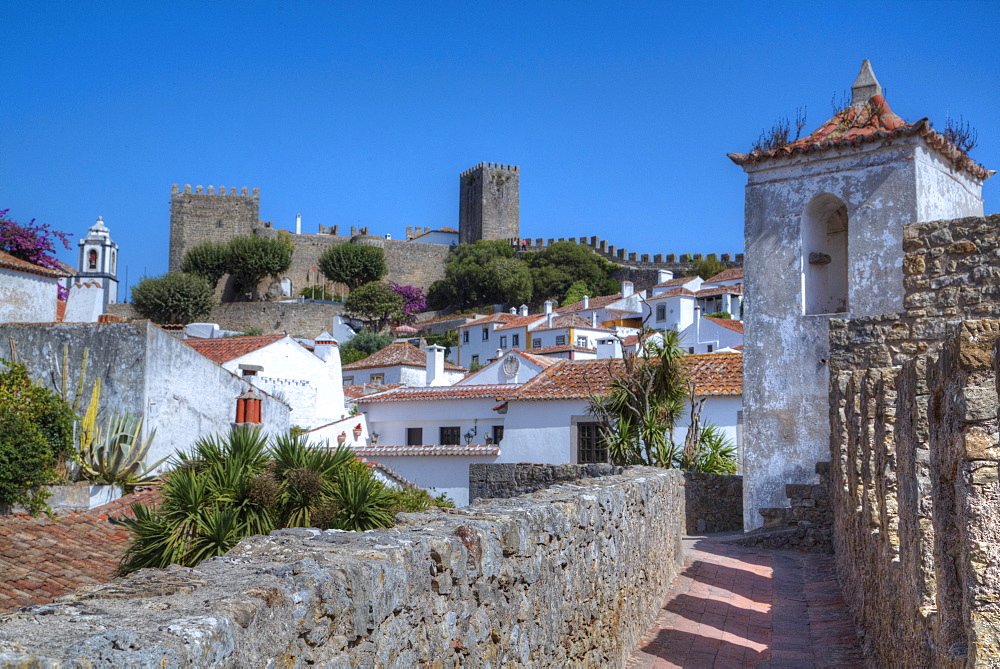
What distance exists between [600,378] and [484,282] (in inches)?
2194

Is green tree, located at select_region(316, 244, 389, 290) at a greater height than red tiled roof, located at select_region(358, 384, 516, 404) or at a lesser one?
greater

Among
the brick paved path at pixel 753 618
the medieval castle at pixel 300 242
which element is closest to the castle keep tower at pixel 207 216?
the medieval castle at pixel 300 242

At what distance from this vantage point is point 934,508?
13.2 feet

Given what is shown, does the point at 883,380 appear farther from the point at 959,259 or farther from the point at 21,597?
the point at 21,597

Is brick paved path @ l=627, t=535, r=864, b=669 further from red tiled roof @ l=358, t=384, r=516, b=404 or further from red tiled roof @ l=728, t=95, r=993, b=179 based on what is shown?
red tiled roof @ l=358, t=384, r=516, b=404

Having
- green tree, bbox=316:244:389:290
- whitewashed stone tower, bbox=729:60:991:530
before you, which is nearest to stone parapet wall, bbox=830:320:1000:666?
whitewashed stone tower, bbox=729:60:991:530

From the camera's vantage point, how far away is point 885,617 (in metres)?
6.12

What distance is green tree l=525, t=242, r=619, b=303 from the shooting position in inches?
3123

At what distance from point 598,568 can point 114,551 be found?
777 cm

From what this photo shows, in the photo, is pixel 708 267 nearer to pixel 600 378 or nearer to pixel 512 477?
pixel 600 378

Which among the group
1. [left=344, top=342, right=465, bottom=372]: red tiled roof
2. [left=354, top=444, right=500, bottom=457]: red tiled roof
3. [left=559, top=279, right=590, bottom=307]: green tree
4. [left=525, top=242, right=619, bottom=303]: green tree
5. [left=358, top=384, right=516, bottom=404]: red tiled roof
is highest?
[left=525, top=242, right=619, bottom=303]: green tree

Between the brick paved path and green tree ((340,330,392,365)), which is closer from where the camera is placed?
the brick paved path

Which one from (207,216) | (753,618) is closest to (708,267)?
(207,216)

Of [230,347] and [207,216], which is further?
[207,216]
